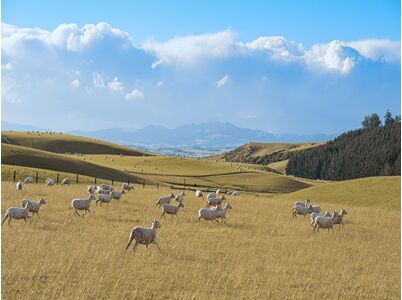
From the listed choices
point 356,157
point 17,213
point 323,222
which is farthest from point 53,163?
point 356,157

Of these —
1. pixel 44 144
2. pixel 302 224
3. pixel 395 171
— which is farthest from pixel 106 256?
pixel 44 144

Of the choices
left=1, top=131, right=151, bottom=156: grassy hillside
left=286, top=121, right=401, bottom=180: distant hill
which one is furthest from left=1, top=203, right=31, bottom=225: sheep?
left=1, top=131, right=151, bottom=156: grassy hillside

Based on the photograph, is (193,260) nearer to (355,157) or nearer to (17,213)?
(17,213)

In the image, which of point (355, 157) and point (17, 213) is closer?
point (17, 213)

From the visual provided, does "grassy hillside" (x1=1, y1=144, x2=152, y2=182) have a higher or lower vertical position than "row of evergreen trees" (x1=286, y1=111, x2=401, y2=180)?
lower

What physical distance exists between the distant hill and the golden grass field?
117 meters

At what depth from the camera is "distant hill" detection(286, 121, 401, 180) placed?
140500mm

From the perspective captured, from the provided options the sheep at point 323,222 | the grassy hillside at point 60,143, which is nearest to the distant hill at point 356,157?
the grassy hillside at point 60,143

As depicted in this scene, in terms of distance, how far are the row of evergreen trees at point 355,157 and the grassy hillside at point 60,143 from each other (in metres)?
64.8

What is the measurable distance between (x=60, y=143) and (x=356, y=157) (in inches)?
3955

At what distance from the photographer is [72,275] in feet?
46.9

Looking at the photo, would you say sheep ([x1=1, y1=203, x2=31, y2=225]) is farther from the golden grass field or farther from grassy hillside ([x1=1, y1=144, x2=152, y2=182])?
grassy hillside ([x1=1, y1=144, x2=152, y2=182])

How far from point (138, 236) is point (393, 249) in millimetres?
12236

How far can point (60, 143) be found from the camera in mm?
166625
